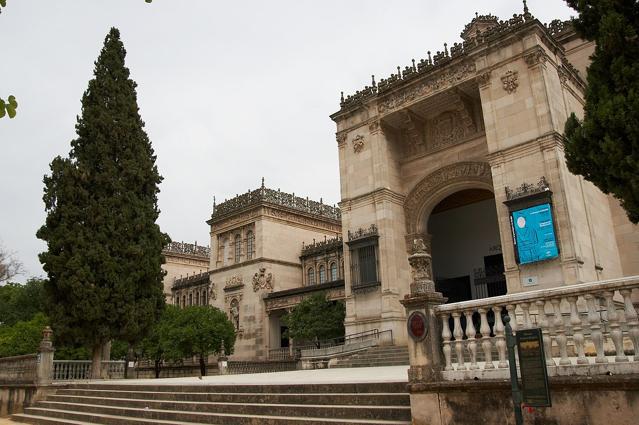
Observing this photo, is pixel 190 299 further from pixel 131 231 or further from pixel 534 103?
pixel 534 103

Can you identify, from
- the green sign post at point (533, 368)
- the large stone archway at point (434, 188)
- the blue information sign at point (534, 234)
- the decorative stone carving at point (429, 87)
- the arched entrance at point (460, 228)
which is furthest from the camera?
the arched entrance at point (460, 228)

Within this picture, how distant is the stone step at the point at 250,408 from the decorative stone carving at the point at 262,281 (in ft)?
66.2

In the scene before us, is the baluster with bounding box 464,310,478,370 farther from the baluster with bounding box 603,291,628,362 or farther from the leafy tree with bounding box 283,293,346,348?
the leafy tree with bounding box 283,293,346,348

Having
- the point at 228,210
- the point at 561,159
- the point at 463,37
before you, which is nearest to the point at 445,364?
the point at 561,159

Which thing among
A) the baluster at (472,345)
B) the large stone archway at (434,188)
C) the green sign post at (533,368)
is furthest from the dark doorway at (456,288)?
the green sign post at (533,368)

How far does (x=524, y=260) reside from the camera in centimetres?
1808

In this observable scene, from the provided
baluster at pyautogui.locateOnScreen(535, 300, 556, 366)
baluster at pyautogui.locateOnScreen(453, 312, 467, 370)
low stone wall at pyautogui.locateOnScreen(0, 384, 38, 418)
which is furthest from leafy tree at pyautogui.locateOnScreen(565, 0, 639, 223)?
low stone wall at pyautogui.locateOnScreen(0, 384, 38, 418)

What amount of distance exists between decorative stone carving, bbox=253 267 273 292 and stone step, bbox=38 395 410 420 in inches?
794

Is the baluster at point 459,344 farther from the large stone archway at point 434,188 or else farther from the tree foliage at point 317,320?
the tree foliage at point 317,320

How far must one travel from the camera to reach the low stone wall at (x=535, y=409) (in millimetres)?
6105

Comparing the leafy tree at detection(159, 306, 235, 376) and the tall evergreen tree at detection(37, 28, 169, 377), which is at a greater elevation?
the tall evergreen tree at detection(37, 28, 169, 377)

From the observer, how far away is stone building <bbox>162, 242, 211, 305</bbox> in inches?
1836

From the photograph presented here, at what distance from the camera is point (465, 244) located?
26266mm

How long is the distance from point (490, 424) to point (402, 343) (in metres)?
14.5
